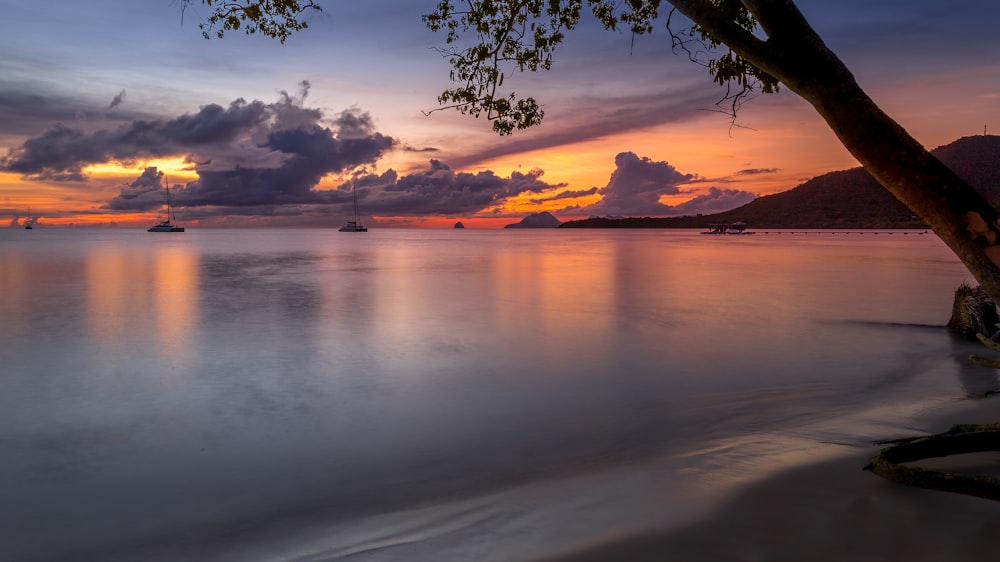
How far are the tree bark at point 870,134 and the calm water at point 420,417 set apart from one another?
2.50m

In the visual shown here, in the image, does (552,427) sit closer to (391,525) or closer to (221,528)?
(391,525)

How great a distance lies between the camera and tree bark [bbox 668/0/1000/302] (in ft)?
12.5

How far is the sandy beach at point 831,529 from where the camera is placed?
12.0 feet

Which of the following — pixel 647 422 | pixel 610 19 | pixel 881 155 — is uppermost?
pixel 610 19

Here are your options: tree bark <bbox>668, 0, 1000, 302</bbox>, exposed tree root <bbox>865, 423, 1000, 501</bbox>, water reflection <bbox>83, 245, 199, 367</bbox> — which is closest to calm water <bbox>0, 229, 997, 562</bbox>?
water reflection <bbox>83, 245, 199, 367</bbox>

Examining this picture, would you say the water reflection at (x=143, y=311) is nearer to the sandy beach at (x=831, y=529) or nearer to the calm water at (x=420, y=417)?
the calm water at (x=420, y=417)

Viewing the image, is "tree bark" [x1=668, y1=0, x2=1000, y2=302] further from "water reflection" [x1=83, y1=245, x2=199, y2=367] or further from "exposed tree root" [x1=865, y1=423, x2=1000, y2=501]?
"water reflection" [x1=83, y1=245, x2=199, y2=367]

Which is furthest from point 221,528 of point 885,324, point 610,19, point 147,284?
point 147,284

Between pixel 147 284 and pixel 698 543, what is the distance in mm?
28827

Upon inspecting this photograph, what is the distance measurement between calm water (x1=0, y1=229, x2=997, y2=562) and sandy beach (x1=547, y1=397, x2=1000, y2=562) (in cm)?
33

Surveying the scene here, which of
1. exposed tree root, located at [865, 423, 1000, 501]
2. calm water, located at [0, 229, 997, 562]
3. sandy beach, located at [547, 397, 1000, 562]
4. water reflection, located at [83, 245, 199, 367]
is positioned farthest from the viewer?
water reflection, located at [83, 245, 199, 367]

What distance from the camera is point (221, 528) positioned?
4.71m

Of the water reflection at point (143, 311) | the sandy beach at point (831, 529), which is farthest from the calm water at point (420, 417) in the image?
the sandy beach at point (831, 529)

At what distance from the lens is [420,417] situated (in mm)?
7828
